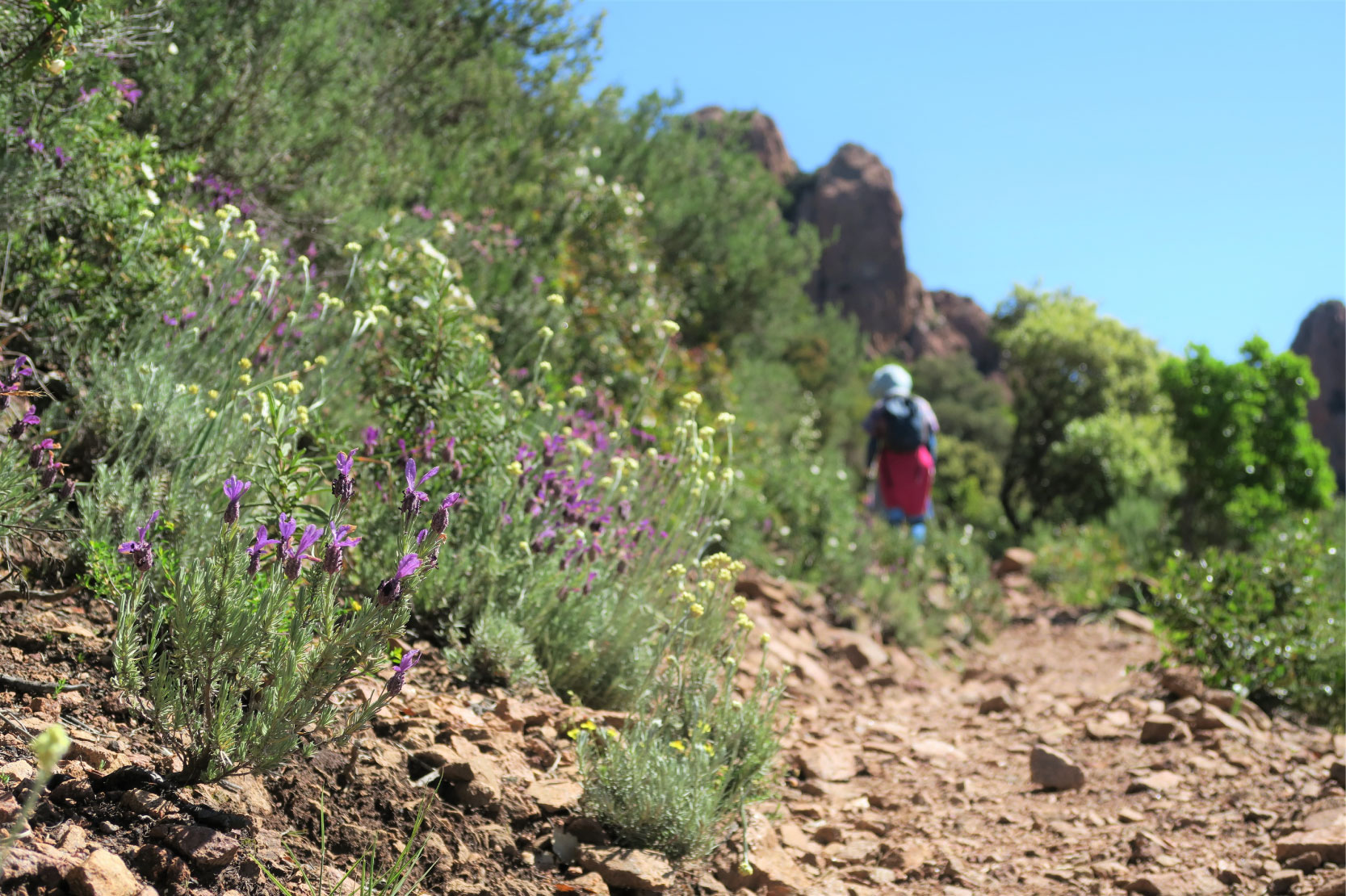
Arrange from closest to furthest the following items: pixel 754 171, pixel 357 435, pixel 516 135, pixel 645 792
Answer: pixel 645 792 → pixel 357 435 → pixel 516 135 → pixel 754 171

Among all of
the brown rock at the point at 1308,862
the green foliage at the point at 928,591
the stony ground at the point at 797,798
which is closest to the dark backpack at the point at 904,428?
the green foliage at the point at 928,591

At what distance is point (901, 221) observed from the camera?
158 feet

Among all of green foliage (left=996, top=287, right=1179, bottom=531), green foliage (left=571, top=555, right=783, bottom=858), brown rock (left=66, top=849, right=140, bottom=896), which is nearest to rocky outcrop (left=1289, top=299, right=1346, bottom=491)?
green foliage (left=996, top=287, right=1179, bottom=531)

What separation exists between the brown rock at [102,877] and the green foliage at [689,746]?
118 cm

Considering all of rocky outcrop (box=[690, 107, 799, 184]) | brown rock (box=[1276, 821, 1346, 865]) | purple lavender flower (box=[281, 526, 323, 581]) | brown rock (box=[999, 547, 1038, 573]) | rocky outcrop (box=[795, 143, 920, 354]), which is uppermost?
rocky outcrop (box=[690, 107, 799, 184])

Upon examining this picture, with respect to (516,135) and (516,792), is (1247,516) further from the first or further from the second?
(516,792)

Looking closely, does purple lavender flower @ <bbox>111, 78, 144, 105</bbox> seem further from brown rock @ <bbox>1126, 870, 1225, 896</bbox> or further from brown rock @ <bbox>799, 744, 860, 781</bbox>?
brown rock @ <bbox>1126, 870, 1225, 896</bbox>

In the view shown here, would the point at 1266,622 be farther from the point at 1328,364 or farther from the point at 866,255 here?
the point at 866,255

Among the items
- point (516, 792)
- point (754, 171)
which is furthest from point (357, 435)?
point (754, 171)

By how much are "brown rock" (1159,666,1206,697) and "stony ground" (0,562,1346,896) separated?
0.01 m

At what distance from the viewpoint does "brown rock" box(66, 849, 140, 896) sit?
5.47 feet

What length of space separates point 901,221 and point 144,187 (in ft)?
154

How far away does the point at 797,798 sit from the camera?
374 centimetres

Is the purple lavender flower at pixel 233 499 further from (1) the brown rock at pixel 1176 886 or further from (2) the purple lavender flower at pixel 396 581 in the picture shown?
(1) the brown rock at pixel 1176 886
